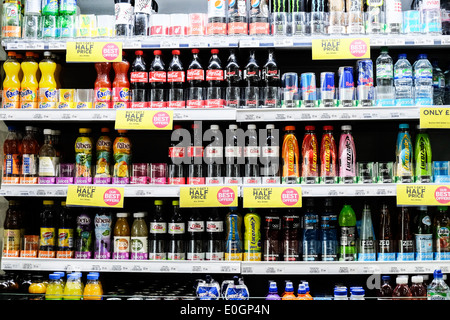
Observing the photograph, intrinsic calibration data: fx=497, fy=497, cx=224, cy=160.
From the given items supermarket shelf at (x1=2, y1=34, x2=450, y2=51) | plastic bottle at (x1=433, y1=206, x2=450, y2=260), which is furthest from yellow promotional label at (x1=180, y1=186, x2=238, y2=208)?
plastic bottle at (x1=433, y1=206, x2=450, y2=260)

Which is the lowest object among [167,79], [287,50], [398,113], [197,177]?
[197,177]

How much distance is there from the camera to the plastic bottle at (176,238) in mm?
3039

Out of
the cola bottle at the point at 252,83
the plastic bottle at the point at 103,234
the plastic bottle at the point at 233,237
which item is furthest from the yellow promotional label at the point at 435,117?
the plastic bottle at the point at 103,234

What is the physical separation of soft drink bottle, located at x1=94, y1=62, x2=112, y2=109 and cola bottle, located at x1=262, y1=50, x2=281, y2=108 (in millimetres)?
987

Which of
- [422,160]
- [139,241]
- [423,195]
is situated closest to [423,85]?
[422,160]

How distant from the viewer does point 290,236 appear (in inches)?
121

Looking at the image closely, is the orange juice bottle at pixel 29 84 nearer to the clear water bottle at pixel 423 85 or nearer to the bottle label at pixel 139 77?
the bottle label at pixel 139 77

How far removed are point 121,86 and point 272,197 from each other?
1.20 metres

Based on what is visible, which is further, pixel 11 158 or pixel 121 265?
pixel 11 158

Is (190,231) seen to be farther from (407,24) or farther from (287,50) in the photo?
(407,24)

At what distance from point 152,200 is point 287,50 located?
4.59 feet

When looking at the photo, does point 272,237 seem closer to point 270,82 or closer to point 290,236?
point 290,236

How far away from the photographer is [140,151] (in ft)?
11.8

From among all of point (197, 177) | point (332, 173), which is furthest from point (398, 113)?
point (197, 177)
